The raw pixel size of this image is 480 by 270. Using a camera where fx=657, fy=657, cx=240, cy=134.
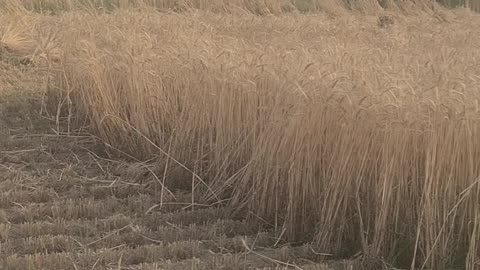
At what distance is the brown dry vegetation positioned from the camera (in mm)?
2719

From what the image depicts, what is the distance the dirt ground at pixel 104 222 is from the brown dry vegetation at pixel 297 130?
0.10 feet

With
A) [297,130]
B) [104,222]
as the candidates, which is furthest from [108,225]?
[297,130]

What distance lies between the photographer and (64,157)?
13.9 ft

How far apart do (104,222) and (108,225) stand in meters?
0.04

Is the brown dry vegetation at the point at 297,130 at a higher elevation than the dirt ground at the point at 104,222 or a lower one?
higher

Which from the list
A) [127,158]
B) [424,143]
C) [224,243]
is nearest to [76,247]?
[224,243]

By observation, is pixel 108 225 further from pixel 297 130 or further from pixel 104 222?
pixel 297 130

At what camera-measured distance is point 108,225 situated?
3.21 metres

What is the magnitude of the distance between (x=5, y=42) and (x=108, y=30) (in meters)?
2.51

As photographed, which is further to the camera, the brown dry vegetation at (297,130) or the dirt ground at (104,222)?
the dirt ground at (104,222)

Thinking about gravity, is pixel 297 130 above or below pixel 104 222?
above

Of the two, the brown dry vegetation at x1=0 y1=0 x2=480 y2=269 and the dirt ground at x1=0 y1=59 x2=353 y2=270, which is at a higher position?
the brown dry vegetation at x1=0 y1=0 x2=480 y2=269

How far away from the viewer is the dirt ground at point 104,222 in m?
2.86

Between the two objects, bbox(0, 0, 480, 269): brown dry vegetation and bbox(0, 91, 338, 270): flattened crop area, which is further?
bbox(0, 91, 338, 270): flattened crop area
